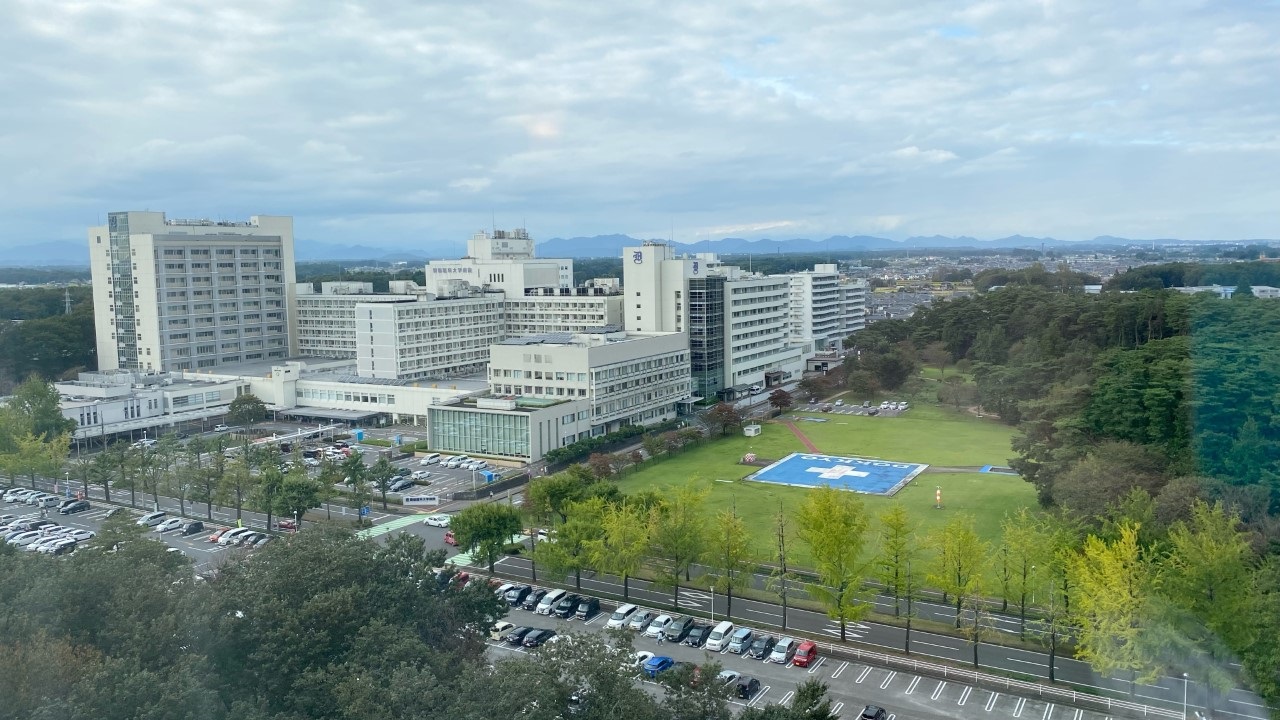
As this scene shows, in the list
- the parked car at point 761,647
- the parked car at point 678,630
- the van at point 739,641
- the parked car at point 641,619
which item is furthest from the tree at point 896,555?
the parked car at point 641,619

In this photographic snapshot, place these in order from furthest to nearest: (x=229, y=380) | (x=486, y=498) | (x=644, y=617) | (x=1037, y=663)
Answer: (x=229, y=380) → (x=486, y=498) → (x=644, y=617) → (x=1037, y=663)

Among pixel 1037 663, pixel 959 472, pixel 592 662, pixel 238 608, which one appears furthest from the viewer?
pixel 959 472

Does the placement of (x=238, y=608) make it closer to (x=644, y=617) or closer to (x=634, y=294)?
(x=644, y=617)

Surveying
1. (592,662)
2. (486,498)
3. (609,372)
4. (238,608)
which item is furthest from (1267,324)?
(238,608)

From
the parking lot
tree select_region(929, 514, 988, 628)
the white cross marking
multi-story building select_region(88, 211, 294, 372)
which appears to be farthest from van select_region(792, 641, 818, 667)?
multi-story building select_region(88, 211, 294, 372)

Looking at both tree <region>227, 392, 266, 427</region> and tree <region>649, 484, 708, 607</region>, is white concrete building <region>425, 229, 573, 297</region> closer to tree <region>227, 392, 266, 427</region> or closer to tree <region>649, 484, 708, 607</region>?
tree <region>227, 392, 266, 427</region>

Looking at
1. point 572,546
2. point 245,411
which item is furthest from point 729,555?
point 245,411
